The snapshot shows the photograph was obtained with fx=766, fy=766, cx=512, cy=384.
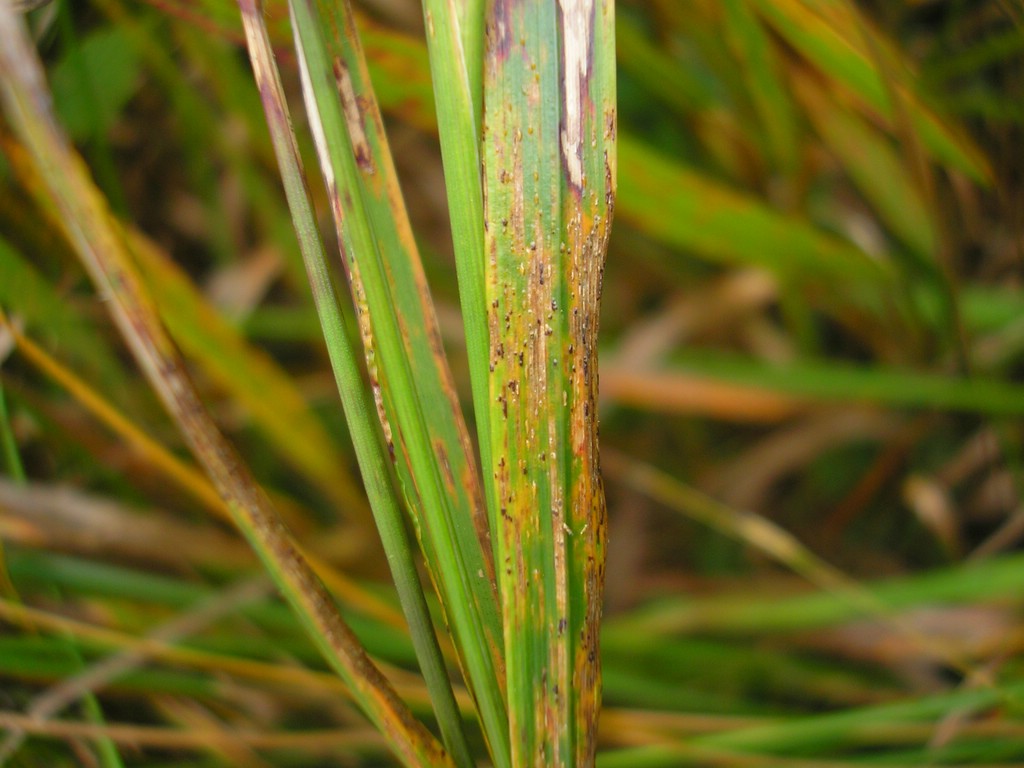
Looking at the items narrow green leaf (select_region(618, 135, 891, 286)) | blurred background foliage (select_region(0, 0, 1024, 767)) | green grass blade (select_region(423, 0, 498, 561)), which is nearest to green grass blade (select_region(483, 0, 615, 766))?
green grass blade (select_region(423, 0, 498, 561))

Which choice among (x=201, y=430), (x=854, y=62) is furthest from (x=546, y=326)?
(x=854, y=62)

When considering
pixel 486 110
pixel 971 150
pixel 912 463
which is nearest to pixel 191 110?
pixel 486 110

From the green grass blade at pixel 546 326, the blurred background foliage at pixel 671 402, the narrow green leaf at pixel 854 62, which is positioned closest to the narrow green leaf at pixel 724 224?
the blurred background foliage at pixel 671 402

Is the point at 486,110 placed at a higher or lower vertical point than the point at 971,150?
lower

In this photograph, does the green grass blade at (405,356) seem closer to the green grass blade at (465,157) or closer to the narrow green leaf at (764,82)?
the green grass blade at (465,157)

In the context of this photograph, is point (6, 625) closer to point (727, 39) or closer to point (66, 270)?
point (66, 270)

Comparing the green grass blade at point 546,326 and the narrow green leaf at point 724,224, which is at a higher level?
the narrow green leaf at point 724,224
